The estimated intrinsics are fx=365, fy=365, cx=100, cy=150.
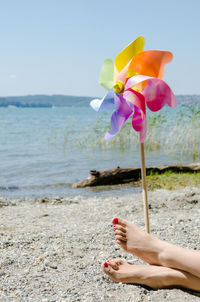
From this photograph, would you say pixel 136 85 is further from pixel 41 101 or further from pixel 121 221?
pixel 41 101

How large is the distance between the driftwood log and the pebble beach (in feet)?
5.48

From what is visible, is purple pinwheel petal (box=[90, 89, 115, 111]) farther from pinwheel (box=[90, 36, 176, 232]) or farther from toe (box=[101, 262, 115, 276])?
toe (box=[101, 262, 115, 276])

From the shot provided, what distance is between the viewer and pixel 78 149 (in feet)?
40.8

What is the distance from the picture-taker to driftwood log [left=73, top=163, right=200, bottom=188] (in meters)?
7.38

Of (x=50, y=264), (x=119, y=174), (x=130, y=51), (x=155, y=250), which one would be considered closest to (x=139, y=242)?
(x=155, y=250)

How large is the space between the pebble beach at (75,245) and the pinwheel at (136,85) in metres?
0.58

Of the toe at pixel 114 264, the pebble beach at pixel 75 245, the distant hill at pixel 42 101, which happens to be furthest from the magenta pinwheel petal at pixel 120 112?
the distant hill at pixel 42 101

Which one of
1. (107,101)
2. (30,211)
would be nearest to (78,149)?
(30,211)

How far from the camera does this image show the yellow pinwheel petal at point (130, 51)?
2645 millimetres

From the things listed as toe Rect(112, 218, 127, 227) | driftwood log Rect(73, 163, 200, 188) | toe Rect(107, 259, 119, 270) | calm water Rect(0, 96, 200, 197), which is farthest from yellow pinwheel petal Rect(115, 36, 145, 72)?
driftwood log Rect(73, 163, 200, 188)

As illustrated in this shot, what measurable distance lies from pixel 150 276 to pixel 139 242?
0.76ft

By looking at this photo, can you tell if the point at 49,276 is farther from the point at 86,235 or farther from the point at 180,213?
the point at 180,213

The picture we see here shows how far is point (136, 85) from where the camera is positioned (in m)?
2.61

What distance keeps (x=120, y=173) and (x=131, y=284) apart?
5.07 m
